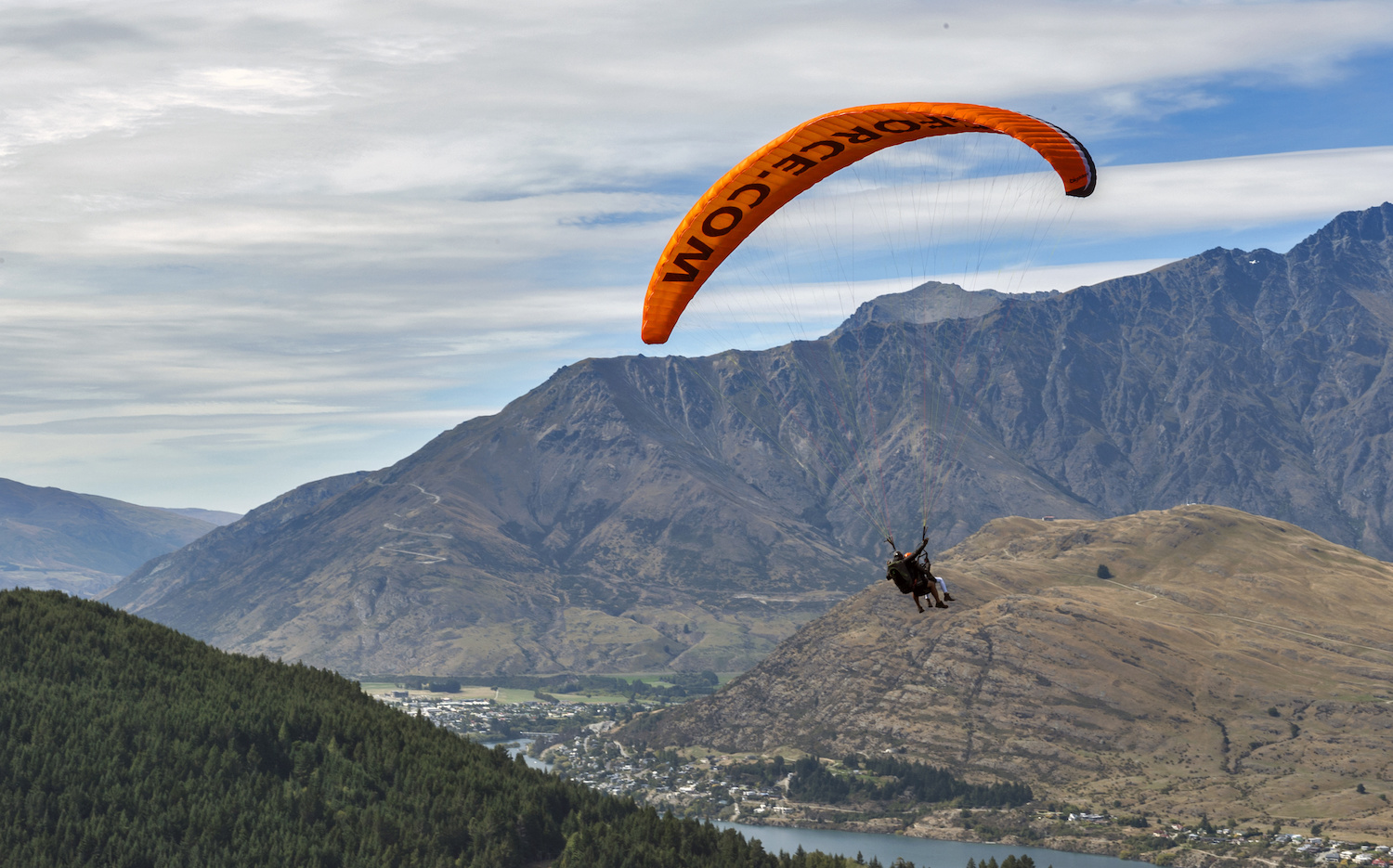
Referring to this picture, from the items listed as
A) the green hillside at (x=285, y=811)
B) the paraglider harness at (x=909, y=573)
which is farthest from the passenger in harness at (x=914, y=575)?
the green hillside at (x=285, y=811)

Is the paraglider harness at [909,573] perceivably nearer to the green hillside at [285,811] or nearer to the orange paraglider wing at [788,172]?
the orange paraglider wing at [788,172]

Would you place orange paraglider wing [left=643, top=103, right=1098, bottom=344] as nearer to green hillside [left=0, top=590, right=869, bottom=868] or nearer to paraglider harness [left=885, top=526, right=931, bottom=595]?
paraglider harness [left=885, top=526, right=931, bottom=595]

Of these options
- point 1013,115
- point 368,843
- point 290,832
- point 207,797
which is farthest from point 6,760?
point 1013,115

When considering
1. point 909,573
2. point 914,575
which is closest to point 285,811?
point 909,573

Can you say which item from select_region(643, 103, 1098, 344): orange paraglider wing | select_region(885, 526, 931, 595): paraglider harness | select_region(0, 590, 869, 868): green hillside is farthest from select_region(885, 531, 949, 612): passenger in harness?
select_region(0, 590, 869, 868): green hillside

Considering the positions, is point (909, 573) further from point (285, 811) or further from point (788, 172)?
point (285, 811)

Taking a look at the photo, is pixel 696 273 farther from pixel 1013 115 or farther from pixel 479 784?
pixel 479 784
